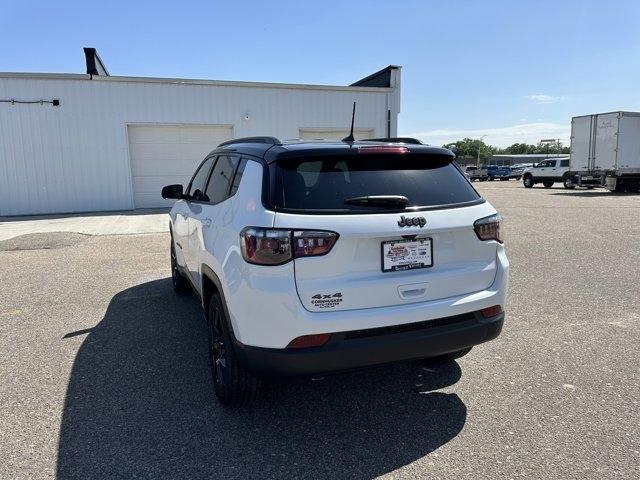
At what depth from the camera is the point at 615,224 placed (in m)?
12.1

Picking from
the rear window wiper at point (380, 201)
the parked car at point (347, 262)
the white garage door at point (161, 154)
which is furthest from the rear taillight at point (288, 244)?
the white garage door at point (161, 154)

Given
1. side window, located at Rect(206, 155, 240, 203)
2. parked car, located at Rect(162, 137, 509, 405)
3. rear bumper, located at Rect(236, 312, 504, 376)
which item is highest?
side window, located at Rect(206, 155, 240, 203)

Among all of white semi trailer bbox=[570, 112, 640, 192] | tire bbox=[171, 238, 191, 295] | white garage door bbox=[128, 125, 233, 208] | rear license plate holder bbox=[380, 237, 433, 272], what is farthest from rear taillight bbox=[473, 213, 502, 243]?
white semi trailer bbox=[570, 112, 640, 192]

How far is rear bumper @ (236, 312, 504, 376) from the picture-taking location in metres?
2.64

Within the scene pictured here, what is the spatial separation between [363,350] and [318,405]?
849 mm

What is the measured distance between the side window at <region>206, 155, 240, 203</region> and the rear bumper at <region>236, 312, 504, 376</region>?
4.23 ft

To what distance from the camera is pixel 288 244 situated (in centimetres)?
260

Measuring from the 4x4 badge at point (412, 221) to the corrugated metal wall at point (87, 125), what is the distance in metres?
14.1

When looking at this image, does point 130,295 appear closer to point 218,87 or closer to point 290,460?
point 290,460

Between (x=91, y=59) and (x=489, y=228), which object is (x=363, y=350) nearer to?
(x=489, y=228)

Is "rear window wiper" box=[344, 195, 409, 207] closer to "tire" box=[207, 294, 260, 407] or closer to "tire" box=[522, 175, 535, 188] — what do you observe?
"tire" box=[207, 294, 260, 407]

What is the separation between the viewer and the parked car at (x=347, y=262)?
2627mm

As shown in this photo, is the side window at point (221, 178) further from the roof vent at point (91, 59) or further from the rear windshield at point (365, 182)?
the roof vent at point (91, 59)

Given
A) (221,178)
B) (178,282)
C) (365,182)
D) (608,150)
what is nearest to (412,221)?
(365,182)
